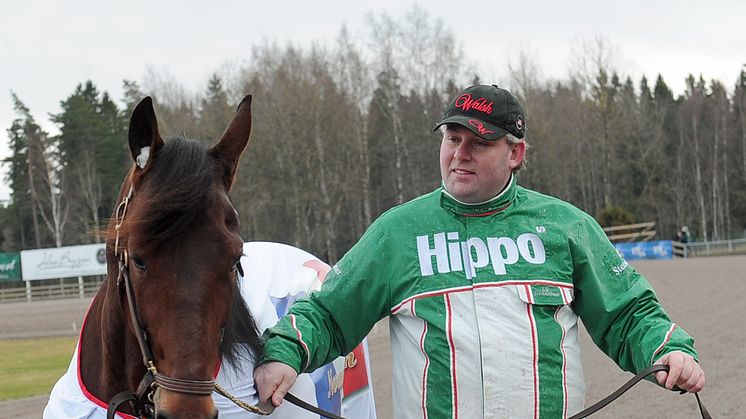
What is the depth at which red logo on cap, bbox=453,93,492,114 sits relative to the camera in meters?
2.65

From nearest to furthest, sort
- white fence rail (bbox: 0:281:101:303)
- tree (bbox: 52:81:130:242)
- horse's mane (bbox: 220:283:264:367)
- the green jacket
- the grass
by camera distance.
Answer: horse's mane (bbox: 220:283:264:367)
the green jacket
the grass
white fence rail (bbox: 0:281:101:303)
tree (bbox: 52:81:130:242)

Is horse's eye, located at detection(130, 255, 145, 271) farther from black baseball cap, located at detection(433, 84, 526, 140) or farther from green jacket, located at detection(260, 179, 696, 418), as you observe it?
black baseball cap, located at detection(433, 84, 526, 140)

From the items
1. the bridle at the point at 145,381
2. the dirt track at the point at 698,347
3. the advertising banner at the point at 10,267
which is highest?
the bridle at the point at 145,381

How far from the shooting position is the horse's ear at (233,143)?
231cm

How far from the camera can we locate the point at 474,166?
8.73 feet

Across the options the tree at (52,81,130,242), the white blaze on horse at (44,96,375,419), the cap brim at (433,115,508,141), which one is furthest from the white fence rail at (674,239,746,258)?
the white blaze on horse at (44,96,375,419)

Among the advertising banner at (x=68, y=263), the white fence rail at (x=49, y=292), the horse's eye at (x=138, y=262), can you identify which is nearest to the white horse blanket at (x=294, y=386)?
the horse's eye at (x=138, y=262)

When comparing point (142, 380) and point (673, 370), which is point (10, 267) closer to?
point (142, 380)

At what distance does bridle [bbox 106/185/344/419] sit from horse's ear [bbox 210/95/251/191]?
0.85ft

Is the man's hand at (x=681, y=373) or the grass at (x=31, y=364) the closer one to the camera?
the man's hand at (x=681, y=373)

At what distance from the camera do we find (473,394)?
2545 millimetres

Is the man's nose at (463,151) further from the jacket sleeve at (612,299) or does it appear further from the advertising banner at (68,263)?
the advertising banner at (68,263)

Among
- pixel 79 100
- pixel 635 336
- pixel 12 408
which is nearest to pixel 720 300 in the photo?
pixel 12 408

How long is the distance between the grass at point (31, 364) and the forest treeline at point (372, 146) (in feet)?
34.8
